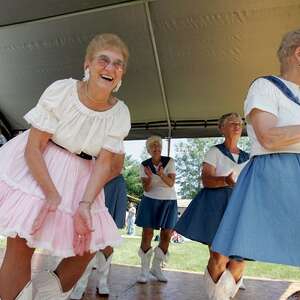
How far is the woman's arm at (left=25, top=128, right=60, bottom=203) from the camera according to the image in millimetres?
1280

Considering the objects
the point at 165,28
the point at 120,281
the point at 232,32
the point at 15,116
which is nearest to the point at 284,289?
the point at 120,281

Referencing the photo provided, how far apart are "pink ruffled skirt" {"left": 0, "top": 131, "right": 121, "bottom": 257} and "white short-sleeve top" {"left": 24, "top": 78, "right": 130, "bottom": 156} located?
0.06m

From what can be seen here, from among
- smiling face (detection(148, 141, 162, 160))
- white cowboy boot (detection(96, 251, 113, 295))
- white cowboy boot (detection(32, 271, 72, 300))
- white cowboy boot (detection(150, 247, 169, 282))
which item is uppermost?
white cowboy boot (detection(32, 271, 72, 300))

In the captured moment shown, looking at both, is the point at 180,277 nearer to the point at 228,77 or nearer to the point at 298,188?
the point at 228,77

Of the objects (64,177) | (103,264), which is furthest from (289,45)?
(103,264)

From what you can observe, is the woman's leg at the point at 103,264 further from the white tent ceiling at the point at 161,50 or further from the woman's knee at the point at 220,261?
the white tent ceiling at the point at 161,50

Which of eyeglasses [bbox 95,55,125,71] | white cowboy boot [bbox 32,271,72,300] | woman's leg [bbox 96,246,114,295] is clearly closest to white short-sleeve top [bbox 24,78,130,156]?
eyeglasses [bbox 95,55,125,71]

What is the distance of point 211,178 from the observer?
284 cm

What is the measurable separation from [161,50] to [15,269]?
135 inches

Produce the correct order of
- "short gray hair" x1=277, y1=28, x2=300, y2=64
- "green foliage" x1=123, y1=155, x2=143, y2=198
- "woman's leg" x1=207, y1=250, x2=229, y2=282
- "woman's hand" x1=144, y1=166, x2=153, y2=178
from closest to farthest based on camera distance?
"short gray hair" x1=277, y1=28, x2=300, y2=64
"woman's leg" x1=207, y1=250, x2=229, y2=282
"woman's hand" x1=144, y1=166, x2=153, y2=178
"green foliage" x1=123, y1=155, x2=143, y2=198

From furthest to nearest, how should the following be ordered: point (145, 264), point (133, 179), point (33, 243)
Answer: point (133, 179) → point (145, 264) → point (33, 243)

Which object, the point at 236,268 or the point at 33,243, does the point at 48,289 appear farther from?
the point at 236,268

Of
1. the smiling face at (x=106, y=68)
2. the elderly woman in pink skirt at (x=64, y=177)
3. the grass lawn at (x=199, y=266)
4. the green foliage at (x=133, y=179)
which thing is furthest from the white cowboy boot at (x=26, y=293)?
the green foliage at (x=133, y=179)

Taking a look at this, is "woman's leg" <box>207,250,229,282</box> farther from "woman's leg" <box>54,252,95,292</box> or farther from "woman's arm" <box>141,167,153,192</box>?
"woman's arm" <box>141,167,153,192</box>
